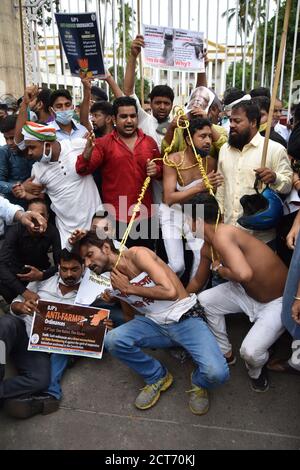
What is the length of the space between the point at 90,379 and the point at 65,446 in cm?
60

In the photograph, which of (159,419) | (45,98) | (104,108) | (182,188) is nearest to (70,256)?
(182,188)

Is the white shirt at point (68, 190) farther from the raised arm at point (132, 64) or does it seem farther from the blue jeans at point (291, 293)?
the blue jeans at point (291, 293)

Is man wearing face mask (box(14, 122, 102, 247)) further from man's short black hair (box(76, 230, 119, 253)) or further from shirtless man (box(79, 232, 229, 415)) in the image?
shirtless man (box(79, 232, 229, 415))

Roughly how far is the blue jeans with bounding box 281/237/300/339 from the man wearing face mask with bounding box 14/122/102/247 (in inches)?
68.9

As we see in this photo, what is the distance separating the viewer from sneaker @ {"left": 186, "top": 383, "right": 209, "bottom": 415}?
2.57 meters

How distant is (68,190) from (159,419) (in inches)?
75.0

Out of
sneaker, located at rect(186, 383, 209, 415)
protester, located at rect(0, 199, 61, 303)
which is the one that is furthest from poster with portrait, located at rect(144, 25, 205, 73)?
sneaker, located at rect(186, 383, 209, 415)

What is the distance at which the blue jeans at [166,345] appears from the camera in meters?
2.48

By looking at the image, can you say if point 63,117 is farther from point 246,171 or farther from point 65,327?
point 65,327

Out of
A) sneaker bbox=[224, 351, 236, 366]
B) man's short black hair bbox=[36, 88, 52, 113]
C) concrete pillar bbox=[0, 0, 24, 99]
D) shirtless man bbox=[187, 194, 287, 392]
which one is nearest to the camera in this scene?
shirtless man bbox=[187, 194, 287, 392]

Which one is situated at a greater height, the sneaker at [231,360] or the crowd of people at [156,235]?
the crowd of people at [156,235]

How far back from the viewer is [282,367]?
2.94 metres

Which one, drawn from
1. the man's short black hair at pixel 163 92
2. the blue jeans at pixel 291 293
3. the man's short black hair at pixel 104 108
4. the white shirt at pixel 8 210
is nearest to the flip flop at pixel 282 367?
the blue jeans at pixel 291 293

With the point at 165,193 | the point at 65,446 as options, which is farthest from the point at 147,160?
the point at 65,446
